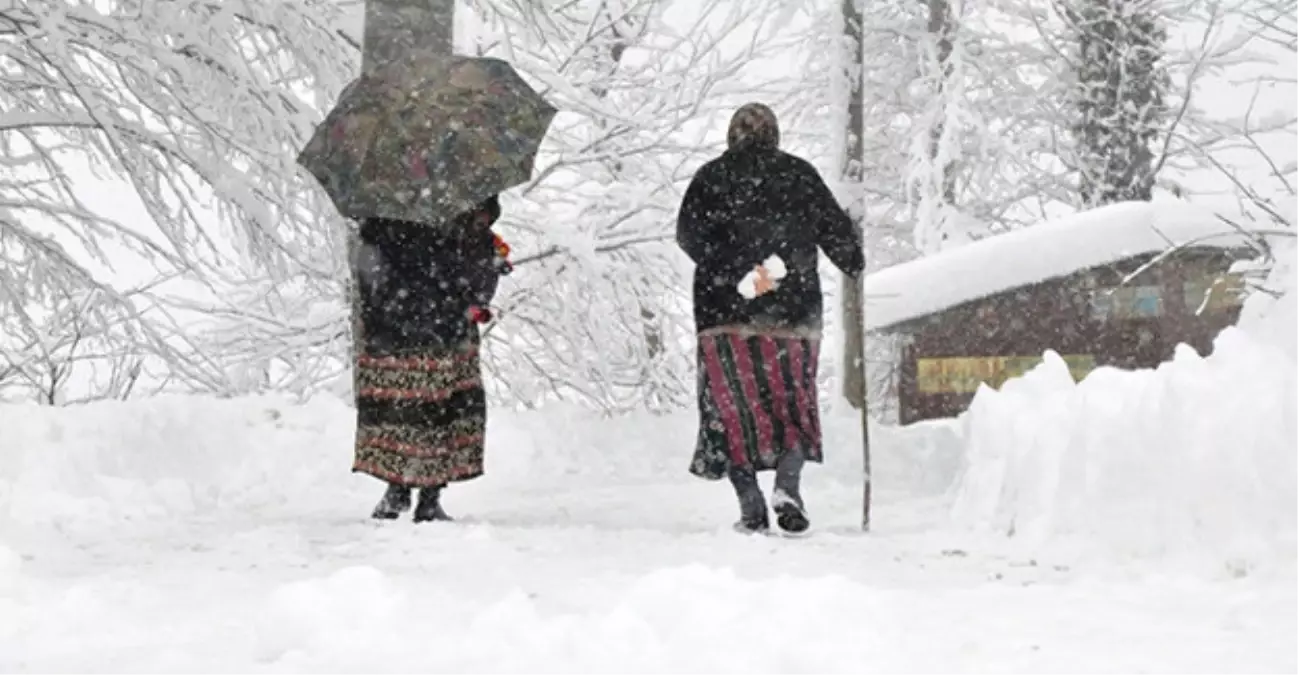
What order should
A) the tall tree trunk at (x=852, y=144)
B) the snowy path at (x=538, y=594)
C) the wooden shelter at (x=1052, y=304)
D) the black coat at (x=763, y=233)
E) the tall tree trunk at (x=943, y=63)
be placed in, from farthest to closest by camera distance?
the tall tree trunk at (x=943, y=63), the tall tree trunk at (x=852, y=144), the wooden shelter at (x=1052, y=304), the black coat at (x=763, y=233), the snowy path at (x=538, y=594)

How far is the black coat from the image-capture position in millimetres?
6188

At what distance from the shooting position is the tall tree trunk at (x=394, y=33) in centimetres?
782

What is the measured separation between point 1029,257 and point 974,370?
1168 millimetres


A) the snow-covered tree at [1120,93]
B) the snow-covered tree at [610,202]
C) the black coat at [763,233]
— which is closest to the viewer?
the black coat at [763,233]

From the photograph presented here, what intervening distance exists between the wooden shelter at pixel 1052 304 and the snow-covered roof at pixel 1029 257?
0.01 m

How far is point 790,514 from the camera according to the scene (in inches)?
230

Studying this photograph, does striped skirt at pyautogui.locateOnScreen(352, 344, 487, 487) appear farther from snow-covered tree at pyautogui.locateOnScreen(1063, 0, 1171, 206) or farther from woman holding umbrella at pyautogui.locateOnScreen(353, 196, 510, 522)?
snow-covered tree at pyautogui.locateOnScreen(1063, 0, 1171, 206)

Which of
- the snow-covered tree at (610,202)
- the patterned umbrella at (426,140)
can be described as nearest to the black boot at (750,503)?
the patterned umbrella at (426,140)

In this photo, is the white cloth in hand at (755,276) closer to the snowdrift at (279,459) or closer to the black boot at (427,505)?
the snowdrift at (279,459)

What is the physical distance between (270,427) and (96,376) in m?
2.51

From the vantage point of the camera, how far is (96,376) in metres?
10.2

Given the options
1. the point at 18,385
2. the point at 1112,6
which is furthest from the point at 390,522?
the point at 1112,6

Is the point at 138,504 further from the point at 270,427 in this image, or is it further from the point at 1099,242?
the point at 1099,242

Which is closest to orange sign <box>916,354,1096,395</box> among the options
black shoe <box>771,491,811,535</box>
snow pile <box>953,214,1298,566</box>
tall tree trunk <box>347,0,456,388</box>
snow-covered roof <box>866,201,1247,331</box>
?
snow-covered roof <box>866,201,1247,331</box>
